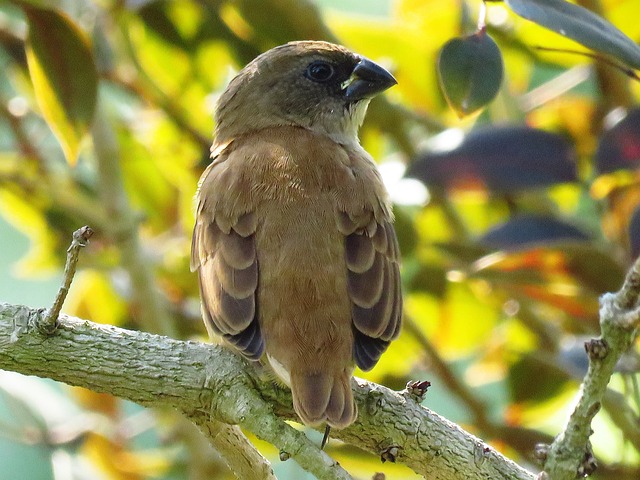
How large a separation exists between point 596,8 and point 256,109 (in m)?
1.30

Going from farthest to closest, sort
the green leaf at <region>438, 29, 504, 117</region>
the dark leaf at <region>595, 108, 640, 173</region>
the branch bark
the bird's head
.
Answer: the bird's head → the dark leaf at <region>595, 108, 640, 173</region> → the green leaf at <region>438, 29, 504, 117</region> → the branch bark

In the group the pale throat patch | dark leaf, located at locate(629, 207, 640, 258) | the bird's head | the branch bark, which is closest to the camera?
the branch bark

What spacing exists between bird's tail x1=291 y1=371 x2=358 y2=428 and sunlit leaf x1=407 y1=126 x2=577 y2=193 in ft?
3.46

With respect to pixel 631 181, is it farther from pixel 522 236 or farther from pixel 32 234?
pixel 32 234

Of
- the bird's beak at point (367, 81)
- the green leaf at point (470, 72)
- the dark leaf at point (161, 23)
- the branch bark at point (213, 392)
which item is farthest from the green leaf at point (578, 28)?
the dark leaf at point (161, 23)

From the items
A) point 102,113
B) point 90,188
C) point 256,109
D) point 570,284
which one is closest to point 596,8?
point 570,284

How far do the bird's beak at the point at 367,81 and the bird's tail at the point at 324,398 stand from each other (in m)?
1.26

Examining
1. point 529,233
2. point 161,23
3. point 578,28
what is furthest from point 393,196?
point 578,28

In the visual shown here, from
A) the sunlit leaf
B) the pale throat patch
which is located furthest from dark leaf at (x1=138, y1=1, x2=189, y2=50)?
the pale throat patch

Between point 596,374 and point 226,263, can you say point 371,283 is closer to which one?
point 226,263

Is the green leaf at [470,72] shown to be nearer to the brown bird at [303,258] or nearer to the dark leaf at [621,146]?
the brown bird at [303,258]

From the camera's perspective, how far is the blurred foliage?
354 cm

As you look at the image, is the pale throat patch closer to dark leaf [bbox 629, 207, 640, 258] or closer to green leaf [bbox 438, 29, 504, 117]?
green leaf [bbox 438, 29, 504, 117]

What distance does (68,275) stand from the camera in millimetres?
2209
